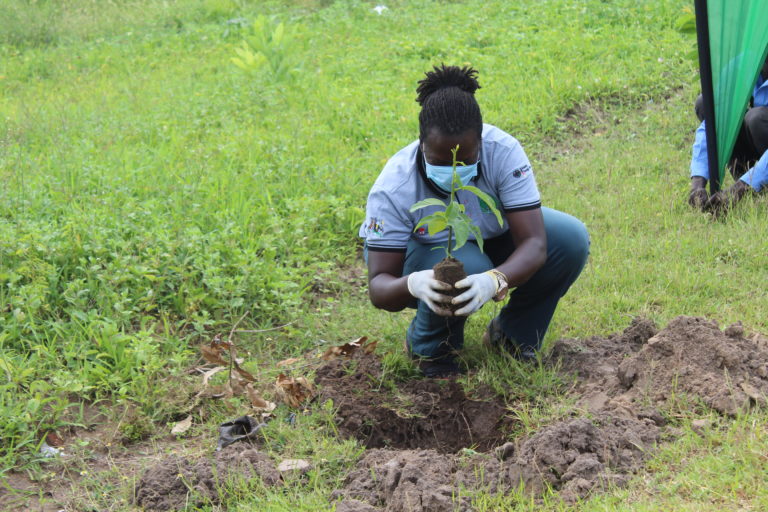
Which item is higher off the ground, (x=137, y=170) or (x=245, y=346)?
(x=137, y=170)

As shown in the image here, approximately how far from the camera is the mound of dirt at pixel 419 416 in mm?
2941

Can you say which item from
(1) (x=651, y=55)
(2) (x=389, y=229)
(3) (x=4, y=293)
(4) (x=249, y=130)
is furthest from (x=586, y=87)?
(3) (x=4, y=293)

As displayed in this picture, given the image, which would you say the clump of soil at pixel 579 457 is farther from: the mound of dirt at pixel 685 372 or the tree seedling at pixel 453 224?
the tree seedling at pixel 453 224

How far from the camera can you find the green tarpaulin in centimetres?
420

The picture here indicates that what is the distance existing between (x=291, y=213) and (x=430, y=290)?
206 cm

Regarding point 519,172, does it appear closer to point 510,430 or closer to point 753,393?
point 510,430

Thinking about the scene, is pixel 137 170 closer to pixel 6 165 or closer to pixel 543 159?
pixel 6 165

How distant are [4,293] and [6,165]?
1.50 meters

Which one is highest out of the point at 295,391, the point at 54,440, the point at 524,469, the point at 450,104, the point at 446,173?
the point at 450,104

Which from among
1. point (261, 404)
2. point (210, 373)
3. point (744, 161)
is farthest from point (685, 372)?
point (744, 161)

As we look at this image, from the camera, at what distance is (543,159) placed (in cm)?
558

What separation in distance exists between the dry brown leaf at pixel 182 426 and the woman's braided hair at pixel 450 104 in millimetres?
1403

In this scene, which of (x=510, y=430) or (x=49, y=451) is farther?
(x=49, y=451)

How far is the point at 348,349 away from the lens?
11.5ft
